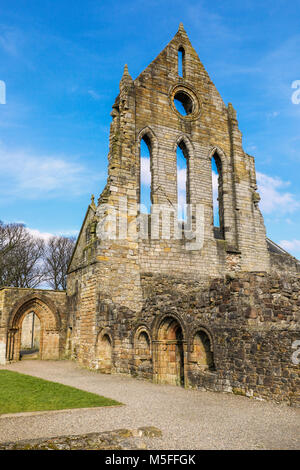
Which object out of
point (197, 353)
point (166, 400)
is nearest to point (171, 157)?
point (197, 353)

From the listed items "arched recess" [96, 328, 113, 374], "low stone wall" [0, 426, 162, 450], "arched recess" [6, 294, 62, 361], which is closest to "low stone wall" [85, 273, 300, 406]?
"arched recess" [96, 328, 113, 374]

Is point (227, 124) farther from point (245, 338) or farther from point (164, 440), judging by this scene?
point (164, 440)

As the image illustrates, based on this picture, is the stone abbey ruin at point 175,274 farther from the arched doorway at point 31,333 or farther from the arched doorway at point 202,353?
the arched doorway at point 31,333

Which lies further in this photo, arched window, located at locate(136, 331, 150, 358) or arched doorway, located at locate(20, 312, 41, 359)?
arched doorway, located at locate(20, 312, 41, 359)

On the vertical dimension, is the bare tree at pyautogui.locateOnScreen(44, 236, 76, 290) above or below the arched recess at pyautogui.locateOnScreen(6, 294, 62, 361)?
above

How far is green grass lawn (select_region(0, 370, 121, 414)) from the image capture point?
7.03m

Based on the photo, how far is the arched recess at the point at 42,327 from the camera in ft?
57.2

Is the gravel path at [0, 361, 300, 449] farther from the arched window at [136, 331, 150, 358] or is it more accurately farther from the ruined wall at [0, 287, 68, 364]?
the ruined wall at [0, 287, 68, 364]

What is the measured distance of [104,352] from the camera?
46.3 feet

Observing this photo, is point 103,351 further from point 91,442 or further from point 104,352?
point 91,442

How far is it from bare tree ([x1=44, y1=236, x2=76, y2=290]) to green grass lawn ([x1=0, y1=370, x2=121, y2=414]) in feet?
92.2

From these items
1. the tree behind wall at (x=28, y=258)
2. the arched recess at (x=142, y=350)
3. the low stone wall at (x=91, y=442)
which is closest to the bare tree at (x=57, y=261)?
the tree behind wall at (x=28, y=258)

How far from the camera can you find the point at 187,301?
10.1m

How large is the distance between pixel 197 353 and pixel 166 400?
1.99 meters
